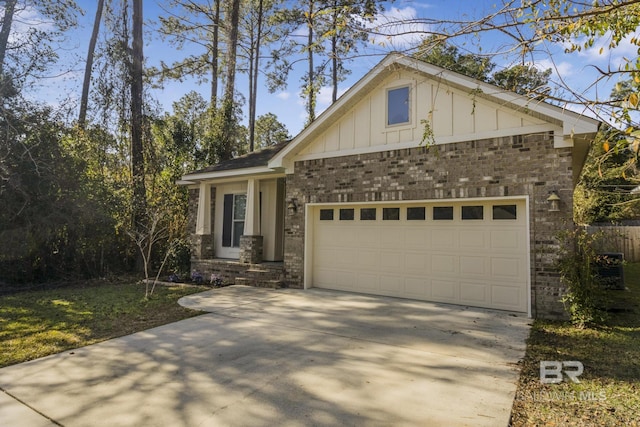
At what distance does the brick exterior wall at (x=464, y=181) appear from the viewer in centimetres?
662

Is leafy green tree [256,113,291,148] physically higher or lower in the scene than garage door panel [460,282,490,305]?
higher

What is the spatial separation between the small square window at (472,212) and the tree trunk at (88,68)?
508 inches

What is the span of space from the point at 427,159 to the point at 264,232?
5656mm

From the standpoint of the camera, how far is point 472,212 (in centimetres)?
773

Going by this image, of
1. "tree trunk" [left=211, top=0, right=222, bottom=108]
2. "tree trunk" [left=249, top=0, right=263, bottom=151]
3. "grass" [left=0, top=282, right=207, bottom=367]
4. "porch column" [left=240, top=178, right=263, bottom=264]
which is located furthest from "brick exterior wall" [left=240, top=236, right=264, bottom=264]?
"tree trunk" [left=249, top=0, right=263, bottom=151]

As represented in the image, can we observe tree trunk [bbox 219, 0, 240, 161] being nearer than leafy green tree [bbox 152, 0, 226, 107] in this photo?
Yes

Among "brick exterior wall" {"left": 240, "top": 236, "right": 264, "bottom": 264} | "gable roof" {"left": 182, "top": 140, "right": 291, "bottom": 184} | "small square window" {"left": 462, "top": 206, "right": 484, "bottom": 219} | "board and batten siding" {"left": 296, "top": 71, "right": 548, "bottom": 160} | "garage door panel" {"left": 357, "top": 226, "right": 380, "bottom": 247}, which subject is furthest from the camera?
"gable roof" {"left": 182, "top": 140, "right": 291, "bottom": 184}

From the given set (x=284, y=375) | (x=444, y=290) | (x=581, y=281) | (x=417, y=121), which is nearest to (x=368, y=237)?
(x=444, y=290)

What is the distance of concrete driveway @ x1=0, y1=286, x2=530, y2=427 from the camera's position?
3.32 metres

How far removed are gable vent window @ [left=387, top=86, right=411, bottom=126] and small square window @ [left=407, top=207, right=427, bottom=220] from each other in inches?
78.5

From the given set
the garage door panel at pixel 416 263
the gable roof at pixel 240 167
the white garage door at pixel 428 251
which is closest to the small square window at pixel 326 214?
the white garage door at pixel 428 251

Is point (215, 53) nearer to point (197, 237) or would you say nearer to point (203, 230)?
point (203, 230)

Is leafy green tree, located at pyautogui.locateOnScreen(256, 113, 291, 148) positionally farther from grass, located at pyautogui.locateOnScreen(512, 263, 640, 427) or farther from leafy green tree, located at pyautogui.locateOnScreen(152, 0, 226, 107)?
Result: grass, located at pyautogui.locateOnScreen(512, 263, 640, 427)

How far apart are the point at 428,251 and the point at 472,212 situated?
124 centimetres
